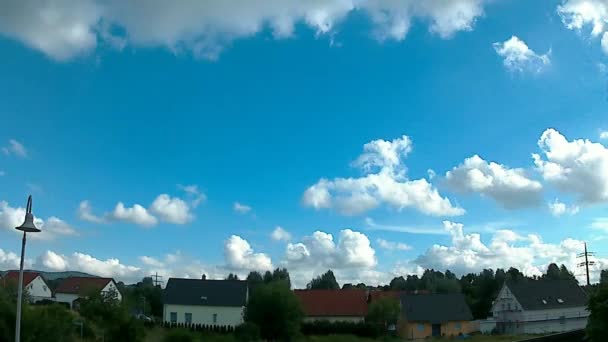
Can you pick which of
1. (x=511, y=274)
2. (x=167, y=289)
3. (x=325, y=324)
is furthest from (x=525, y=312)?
(x=167, y=289)

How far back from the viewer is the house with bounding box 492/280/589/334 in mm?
73688

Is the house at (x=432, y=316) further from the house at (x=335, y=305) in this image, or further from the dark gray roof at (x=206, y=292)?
the dark gray roof at (x=206, y=292)

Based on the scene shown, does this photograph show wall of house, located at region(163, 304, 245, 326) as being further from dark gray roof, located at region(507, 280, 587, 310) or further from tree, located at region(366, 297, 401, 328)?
dark gray roof, located at region(507, 280, 587, 310)

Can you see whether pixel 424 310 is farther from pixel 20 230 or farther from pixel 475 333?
pixel 20 230

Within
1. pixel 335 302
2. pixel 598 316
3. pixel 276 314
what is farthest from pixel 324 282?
pixel 598 316

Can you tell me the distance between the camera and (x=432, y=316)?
2734 inches

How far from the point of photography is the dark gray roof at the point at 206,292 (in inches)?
2719

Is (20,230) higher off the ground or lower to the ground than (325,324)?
higher

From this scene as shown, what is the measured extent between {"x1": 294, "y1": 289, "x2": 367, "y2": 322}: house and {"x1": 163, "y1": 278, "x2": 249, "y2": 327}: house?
23.3ft

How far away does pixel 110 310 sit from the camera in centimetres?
4062

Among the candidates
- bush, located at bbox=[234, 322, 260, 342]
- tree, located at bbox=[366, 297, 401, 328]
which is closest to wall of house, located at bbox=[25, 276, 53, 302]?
tree, located at bbox=[366, 297, 401, 328]

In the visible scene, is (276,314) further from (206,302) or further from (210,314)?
(206,302)

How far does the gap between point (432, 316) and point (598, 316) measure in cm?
4700

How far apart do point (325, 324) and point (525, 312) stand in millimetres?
28734
